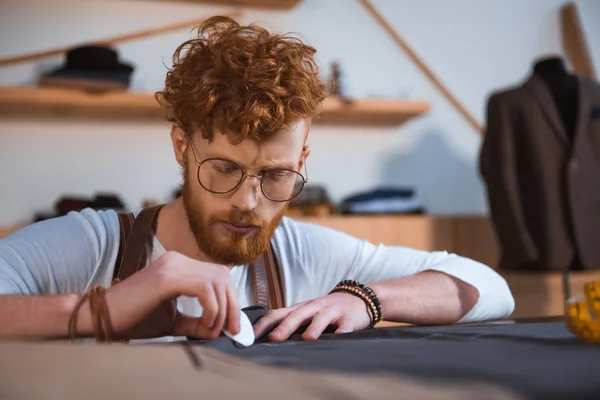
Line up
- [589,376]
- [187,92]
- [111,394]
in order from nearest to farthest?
[111,394], [589,376], [187,92]

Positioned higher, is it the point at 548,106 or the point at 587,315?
the point at 548,106

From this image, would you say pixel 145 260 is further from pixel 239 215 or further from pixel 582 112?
pixel 582 112

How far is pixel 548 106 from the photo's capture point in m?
2.66

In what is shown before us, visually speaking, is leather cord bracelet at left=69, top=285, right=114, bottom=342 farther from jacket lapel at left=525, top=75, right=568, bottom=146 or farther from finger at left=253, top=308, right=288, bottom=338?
jacket lapel at left=525, top=75, right=568, bottom=146

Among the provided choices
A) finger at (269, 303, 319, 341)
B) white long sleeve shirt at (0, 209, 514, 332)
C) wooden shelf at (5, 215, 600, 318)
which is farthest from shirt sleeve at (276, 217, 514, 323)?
wooden shelf at (5, 215, 600, 318)

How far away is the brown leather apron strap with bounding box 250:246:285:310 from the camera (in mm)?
1227

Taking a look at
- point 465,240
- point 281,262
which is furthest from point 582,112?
point 281,262

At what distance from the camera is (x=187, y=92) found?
1.15 metres

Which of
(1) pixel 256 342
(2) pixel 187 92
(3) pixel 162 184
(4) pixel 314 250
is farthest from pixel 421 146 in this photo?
(1) pixel 256 342

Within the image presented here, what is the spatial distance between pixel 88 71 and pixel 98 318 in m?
2.10

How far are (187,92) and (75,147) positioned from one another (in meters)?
1.89

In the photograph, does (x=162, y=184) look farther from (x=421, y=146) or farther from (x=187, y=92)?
(x=187, y=92)

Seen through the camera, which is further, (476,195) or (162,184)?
(476,195)

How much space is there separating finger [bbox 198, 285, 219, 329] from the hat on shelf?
2.12 meters
